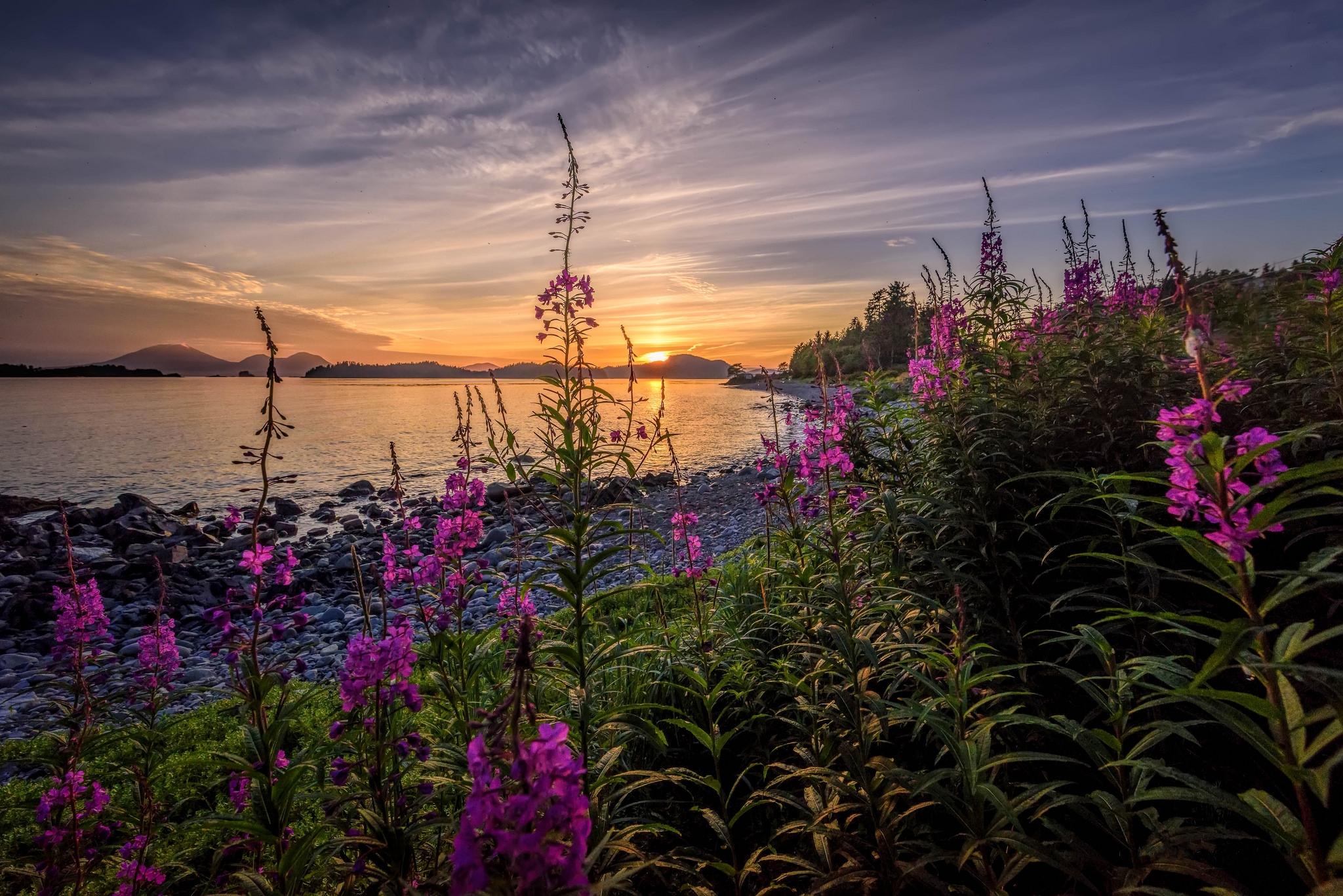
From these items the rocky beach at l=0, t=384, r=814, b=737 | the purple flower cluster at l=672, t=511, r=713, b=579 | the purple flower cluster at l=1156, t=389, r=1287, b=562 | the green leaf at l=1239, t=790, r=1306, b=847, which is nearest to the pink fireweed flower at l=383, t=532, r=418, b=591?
the rocky beach at l=0, t=384, r=814, b=737

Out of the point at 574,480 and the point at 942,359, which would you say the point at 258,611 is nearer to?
the point at 574,480

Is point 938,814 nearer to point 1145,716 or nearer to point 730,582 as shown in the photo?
point 1145,716

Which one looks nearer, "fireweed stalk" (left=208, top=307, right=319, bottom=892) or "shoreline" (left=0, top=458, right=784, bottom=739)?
"fireweed stalk" (left=208, top=307, right=319, bottom=892)

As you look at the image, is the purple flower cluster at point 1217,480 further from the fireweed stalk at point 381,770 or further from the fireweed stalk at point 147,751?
the fireweed stalk at point 147,751

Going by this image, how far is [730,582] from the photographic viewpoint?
22.5ft

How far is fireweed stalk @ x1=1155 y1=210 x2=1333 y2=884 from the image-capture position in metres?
1.58

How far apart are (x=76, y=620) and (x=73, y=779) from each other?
3.39 ft

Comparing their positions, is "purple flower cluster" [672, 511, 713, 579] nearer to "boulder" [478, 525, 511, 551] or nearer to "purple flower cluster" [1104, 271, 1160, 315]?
"purple flower cluster" [1104, 271, 1160, 315]

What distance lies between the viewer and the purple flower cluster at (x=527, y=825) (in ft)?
4.06

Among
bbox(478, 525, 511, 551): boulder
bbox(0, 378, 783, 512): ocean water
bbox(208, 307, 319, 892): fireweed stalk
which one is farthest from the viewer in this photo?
bbox(0, 378, 783, 512): ocean water

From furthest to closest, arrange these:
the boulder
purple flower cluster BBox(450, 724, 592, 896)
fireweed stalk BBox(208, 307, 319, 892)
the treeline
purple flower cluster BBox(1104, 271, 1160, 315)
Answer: the treeline
the boulder
purple flower cluster BBox(1104, 271, 1160, 315)
fireweed stalk BBox(208, 307, 319, 892)
purple flower cluster BBox(450, 724, 592, 896)

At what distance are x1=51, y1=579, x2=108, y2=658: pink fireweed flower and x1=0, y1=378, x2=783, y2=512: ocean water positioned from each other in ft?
9.27

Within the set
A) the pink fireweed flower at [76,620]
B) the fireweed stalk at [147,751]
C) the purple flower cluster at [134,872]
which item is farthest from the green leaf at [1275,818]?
the pink fireweed flower at [76,620]

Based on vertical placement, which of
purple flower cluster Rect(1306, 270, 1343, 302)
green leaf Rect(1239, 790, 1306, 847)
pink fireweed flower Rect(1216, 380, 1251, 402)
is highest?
purple flower cluster Rect(1306, 270, 1343, 302)
